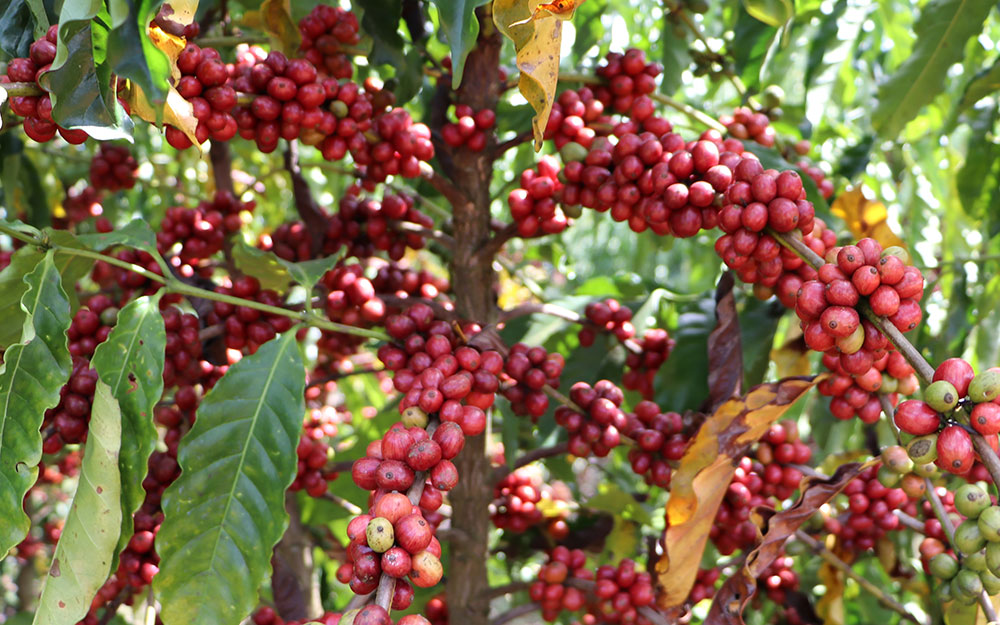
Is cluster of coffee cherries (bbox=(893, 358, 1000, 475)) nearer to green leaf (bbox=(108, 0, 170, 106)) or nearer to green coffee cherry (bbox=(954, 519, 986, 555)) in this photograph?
green coffee cherry (bbox=(954, 519, 986, 555))

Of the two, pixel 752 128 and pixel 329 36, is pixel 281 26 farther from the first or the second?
pixel 752 128

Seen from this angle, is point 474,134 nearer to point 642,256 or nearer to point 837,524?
point 837,524

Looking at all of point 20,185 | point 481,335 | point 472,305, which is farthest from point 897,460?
point 20,185

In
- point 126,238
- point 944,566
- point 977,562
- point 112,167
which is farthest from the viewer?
point 112,167

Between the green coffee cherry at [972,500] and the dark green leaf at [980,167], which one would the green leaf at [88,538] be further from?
the dark green leaf at [980,167]

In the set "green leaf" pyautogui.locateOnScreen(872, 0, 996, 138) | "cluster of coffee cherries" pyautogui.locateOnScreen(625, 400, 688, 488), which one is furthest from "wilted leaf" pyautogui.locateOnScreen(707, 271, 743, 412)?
"green leaf" pyautogui.locateOnScreen(872, 0, 996, 138)

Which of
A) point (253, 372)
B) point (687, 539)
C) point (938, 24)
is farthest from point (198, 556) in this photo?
point (938, 24)

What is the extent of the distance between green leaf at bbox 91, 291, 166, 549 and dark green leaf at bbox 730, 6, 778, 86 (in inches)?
66.0

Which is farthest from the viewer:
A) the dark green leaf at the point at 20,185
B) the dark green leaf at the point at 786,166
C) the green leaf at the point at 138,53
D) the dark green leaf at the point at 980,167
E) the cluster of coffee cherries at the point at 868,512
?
the dark green leaf at the point at 980,167

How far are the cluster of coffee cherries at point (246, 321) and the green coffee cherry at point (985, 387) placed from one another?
4.74ft

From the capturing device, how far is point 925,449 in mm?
1314

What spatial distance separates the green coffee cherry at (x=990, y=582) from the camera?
1.37 meters

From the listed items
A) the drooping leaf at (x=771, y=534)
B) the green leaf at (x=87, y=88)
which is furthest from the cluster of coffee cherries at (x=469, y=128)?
the drooping leaf at (x=771, y=534)

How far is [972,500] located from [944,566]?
0.90 ft
